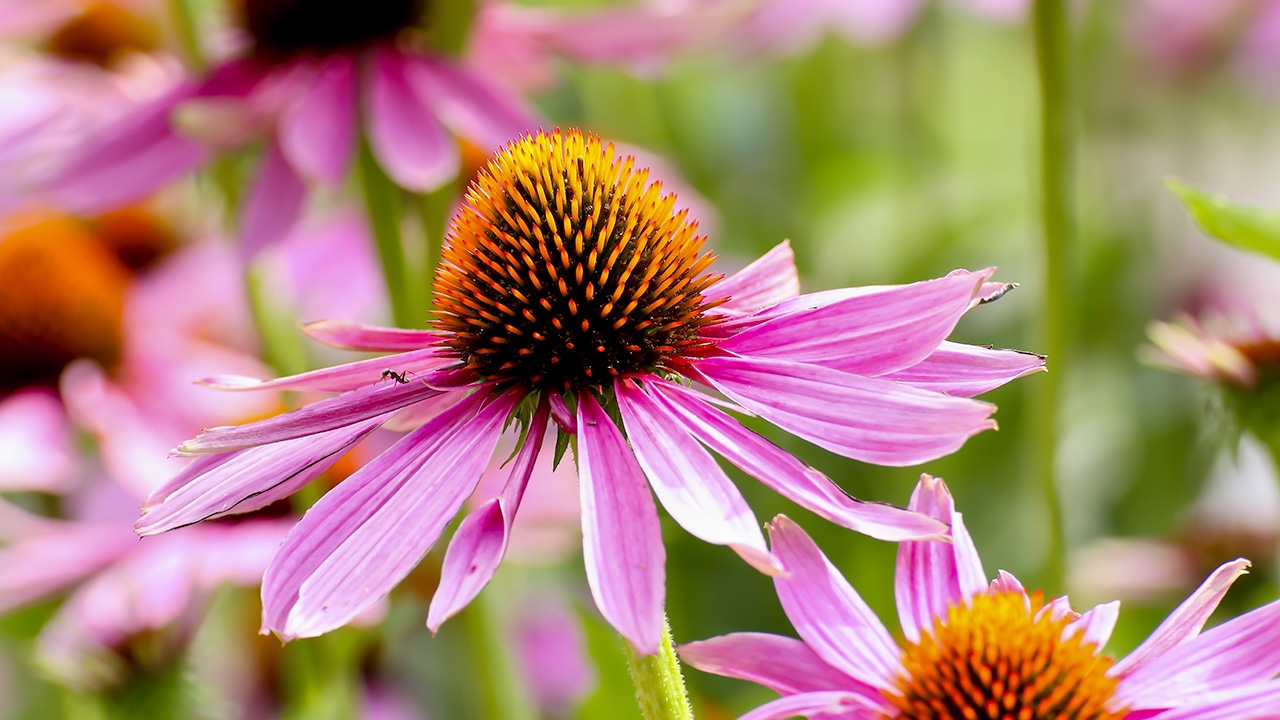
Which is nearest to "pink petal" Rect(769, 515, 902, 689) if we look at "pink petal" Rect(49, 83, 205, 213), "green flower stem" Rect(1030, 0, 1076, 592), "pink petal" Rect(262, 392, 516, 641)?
"pink petal" Rect(262, 392, 516, 641)

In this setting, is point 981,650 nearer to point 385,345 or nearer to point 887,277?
point 385,345

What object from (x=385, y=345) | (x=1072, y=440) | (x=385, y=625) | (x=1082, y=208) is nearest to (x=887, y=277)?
(x=1072, y=440)

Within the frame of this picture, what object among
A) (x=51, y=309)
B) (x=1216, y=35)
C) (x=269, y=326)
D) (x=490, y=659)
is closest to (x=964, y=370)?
(x=490, y=659)

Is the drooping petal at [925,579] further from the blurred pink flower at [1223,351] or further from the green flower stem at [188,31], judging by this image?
the green flower stem at [188,31]

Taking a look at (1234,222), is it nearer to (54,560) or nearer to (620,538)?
(620,538)

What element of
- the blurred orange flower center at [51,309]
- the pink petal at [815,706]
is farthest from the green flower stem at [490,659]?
the blurred orange flower center at [51,309]

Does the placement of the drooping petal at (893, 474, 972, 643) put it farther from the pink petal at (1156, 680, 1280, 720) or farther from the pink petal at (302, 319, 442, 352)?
the pink petal at (302, 319, 442, 352)
